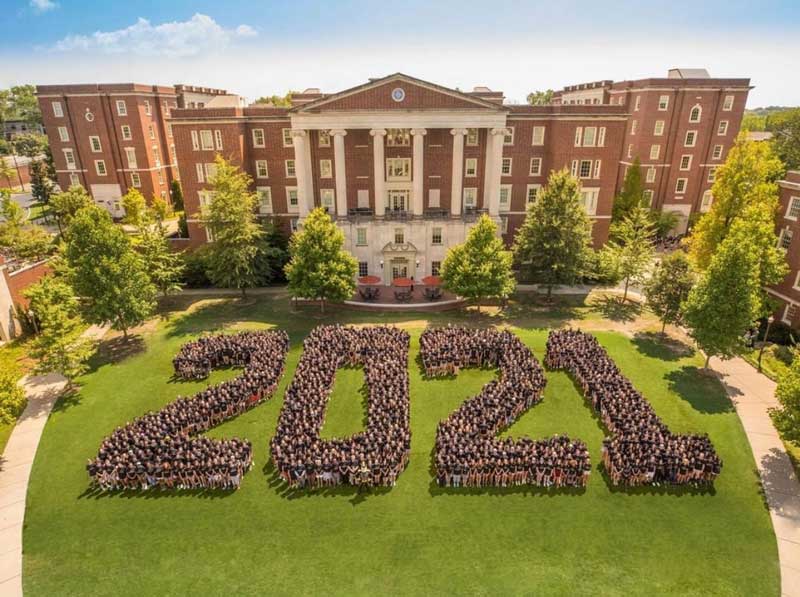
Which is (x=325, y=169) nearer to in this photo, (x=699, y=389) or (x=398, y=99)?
(x=398, y=99)

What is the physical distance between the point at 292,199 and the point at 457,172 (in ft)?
55.6

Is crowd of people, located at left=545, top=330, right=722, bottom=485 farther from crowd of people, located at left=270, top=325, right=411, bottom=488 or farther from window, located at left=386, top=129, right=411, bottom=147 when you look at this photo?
window, located at left=386, top=129, right=411, bottom=147

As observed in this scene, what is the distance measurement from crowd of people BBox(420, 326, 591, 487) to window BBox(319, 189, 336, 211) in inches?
974

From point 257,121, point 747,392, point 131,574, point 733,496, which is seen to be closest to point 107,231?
point 257,121

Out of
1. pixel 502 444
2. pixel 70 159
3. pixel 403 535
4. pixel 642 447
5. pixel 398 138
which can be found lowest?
pixel 403 535

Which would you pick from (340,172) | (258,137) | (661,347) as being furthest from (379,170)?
(661,347)

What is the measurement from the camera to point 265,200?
49000 mm

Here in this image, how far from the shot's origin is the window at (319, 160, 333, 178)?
1847 inches

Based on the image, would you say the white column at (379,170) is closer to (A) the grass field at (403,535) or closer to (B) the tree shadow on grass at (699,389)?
(A) the grass field at (403,535)

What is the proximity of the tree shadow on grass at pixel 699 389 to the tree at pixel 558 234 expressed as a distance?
12.6m

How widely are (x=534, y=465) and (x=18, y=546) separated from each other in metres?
20.4

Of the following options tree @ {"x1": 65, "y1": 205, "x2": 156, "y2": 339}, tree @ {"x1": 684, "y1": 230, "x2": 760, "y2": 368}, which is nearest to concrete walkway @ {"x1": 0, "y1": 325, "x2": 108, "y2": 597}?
tree @ {"x1": 65, "y1": 205, "x2": 156, "y2": 339}

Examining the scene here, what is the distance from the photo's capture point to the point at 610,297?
42.7 metres

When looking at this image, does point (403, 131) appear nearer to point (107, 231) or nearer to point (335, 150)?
point (335, 150)
